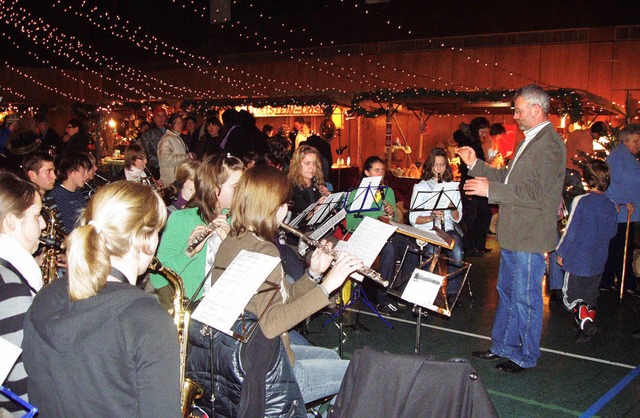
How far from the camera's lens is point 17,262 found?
87.4 inches

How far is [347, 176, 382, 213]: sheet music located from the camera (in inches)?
186

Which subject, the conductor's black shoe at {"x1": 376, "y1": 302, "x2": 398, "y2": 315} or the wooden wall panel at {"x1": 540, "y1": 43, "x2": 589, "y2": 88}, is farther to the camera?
Answer: the wooden wall panel at {"x1": 540, "y1": 43, "x2": 589, "y2": 88}

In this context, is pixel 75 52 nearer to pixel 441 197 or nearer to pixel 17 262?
pixel 441 197

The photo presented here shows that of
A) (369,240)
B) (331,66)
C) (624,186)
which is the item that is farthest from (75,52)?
(369,240)

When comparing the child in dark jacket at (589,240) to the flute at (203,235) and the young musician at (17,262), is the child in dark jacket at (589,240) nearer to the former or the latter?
the flute at (203,235)

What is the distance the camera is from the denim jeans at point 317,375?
8.58 ft

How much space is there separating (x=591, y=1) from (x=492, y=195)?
1363 centimetres

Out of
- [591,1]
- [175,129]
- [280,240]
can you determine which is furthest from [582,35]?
[280,240]

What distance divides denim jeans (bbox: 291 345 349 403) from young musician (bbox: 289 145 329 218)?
9.35ft

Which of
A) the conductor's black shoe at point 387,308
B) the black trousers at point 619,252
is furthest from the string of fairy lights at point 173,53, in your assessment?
the conductor's black shoe at point 387,308

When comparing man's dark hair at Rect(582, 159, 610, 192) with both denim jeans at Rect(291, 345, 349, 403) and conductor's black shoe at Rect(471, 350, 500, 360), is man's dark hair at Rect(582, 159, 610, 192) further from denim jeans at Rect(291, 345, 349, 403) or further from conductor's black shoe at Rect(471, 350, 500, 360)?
denim jeans at Rect(291, 345, 349, 403)

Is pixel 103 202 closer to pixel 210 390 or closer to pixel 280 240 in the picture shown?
pixel 210 390

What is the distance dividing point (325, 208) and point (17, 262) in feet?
8.82

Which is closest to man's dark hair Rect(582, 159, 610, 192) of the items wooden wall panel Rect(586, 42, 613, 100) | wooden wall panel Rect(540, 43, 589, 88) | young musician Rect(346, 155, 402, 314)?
young musician Rect(346, 155, 402, 314)
